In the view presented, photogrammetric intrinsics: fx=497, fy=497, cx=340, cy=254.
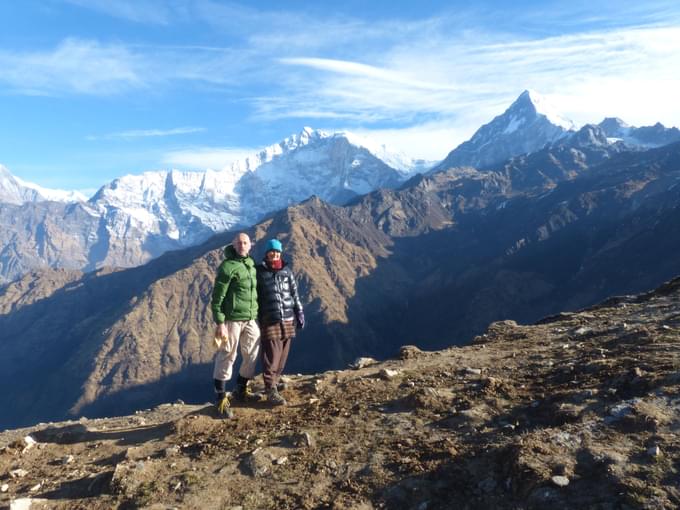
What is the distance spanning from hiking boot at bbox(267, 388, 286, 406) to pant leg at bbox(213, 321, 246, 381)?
1.09 m

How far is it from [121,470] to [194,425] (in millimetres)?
2112

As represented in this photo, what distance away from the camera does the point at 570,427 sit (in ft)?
26.2

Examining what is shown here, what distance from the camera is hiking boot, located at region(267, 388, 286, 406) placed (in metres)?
11.2

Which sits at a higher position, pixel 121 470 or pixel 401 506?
pixel 121 470

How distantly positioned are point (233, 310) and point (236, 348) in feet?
2.90

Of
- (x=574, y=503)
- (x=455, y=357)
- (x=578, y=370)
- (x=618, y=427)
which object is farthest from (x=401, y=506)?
(x=455, y=357)

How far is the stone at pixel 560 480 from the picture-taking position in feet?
21.4

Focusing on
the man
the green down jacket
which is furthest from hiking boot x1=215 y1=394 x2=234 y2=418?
the green down jacket

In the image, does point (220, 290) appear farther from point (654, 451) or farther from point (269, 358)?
point (654, 451)

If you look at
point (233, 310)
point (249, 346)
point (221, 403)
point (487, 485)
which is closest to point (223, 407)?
point (221, 403)

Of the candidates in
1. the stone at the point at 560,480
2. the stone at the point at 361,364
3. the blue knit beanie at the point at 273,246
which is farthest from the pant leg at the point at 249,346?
the stone at the point at 560,480

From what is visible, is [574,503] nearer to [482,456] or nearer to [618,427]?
[482,456]

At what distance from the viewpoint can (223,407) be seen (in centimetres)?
1072

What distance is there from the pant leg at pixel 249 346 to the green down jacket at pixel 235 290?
0.27m
